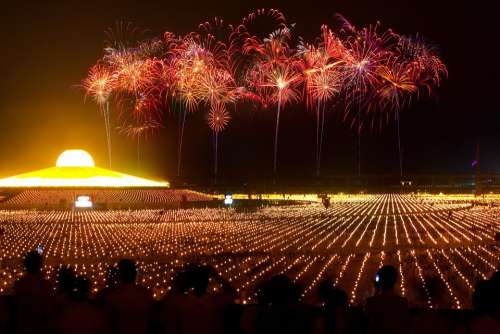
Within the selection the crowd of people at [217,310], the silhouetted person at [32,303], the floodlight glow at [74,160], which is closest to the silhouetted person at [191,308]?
the crowd of people at [217,310]

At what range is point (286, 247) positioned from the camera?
92.2 ft

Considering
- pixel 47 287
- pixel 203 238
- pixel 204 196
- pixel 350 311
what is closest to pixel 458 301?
pixel 350 311

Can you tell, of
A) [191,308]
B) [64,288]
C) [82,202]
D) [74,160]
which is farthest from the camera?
[74,160]

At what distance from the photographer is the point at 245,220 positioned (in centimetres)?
4338

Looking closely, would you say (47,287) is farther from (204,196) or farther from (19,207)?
(204,196)

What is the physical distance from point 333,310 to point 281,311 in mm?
1240

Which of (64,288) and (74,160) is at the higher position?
(74,160)


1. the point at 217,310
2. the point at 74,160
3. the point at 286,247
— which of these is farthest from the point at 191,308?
the point at 74,160

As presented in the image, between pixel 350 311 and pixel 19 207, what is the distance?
192 feet

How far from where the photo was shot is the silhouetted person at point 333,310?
24.0 feet

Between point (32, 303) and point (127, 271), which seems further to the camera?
point (32, 303)

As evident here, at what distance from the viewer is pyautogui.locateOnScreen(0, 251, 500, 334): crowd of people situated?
6301 mm

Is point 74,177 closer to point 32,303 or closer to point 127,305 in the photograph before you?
point 32,303

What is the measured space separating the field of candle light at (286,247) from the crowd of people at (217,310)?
0.33m
